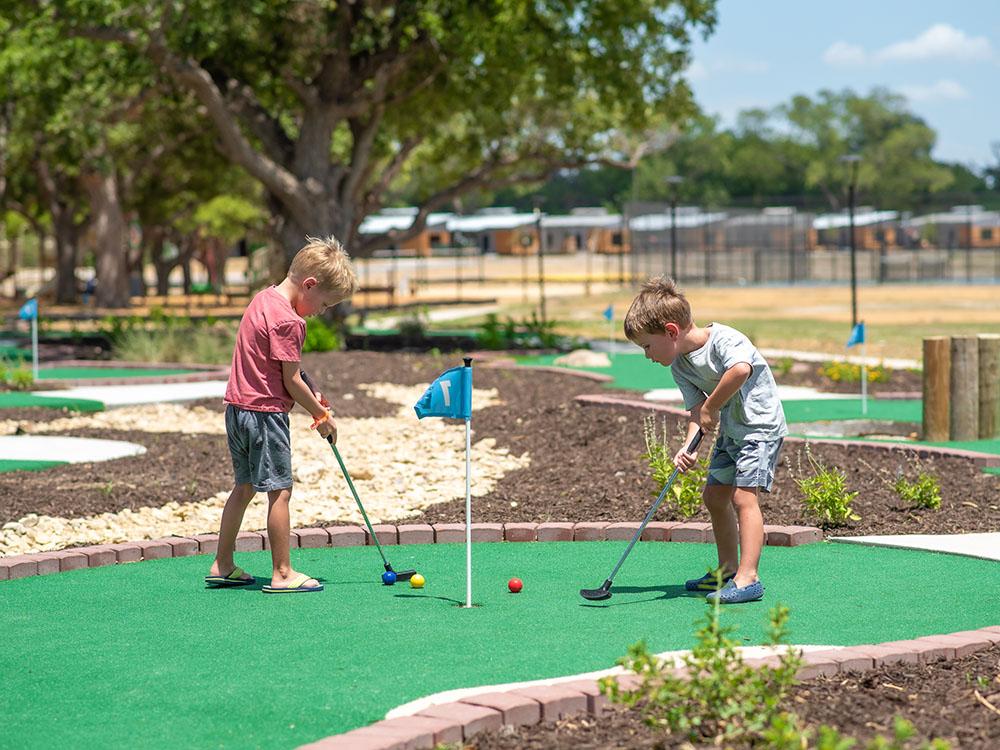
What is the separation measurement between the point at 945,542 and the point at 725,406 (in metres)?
1.65

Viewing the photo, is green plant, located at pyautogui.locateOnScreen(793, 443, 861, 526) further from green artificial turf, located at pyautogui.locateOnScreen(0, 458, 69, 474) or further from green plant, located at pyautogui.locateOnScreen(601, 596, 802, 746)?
green artificial turf, located at pyautogui.locateOnScreen(0, 458, 69, 474)

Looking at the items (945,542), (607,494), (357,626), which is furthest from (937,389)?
(357,626)

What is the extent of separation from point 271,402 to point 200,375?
10.0 m

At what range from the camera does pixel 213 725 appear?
414 centimetres

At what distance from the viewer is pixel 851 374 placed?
14.7 metres

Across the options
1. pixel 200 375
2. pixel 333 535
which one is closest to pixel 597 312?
pixel 200 375

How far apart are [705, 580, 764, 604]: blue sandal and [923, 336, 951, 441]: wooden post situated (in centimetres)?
517

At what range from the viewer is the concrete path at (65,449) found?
975 cm

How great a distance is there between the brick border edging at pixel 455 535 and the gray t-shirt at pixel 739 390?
135 cm

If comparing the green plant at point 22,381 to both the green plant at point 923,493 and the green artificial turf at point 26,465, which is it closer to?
the green artificial turf at point 26,465

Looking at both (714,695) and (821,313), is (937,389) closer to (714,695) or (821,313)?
(714,695)

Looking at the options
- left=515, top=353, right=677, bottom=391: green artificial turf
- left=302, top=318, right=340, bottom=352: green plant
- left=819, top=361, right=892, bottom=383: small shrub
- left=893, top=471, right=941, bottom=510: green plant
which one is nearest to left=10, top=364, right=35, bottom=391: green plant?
left=302, top=318, right=340, bottom=352: green plant

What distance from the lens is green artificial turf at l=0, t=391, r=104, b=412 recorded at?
12781 mm

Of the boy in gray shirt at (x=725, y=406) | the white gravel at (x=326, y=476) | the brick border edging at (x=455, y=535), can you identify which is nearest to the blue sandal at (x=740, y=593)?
the boy in gray shirt at (x=725, y=406)
